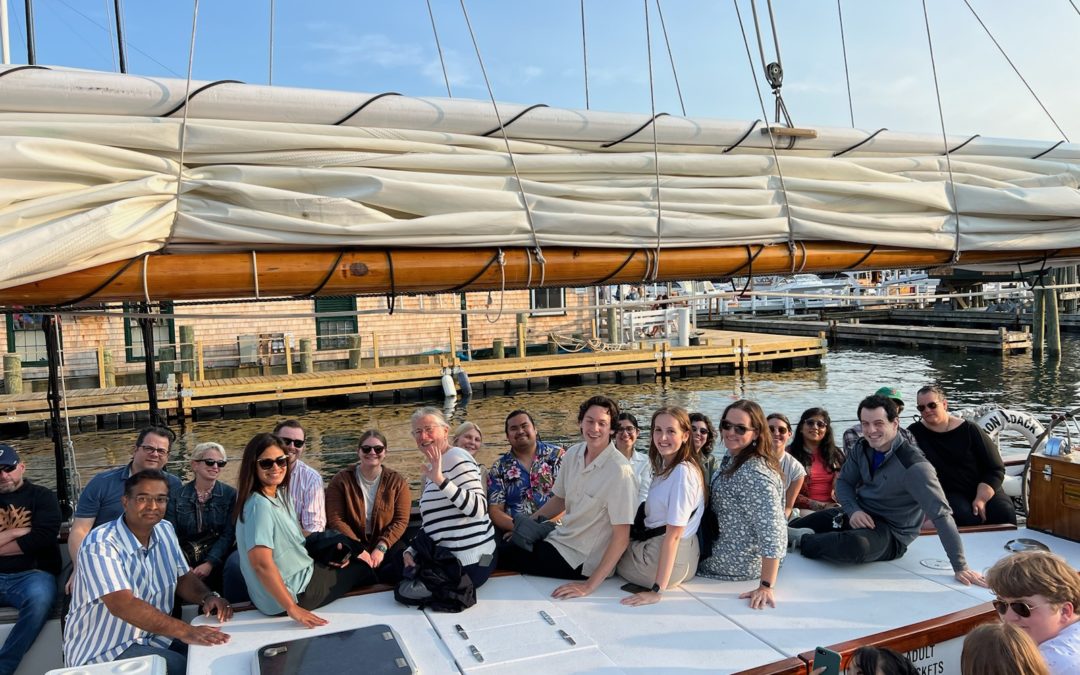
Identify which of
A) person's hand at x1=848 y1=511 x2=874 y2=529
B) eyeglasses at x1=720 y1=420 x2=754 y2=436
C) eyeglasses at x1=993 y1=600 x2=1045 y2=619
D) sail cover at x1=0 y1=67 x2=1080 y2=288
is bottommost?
person's hand at x1=848 y1=511 x2=874 y2=529

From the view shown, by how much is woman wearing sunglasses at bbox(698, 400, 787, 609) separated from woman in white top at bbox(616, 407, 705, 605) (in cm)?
13

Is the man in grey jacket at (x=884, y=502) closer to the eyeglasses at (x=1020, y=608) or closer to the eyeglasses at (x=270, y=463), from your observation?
the eyeglasses at (x=1020, y=608)

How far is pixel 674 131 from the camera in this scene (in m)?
4.55

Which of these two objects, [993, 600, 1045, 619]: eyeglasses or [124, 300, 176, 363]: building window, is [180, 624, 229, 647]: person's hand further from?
[124, 300, 176, 363]: building window

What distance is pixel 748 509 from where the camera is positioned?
3666 millimetres

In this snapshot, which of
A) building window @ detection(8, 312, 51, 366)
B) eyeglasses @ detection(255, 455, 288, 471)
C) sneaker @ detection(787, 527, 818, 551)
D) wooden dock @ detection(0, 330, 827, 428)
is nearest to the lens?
eyeglasses @ detection(255, 455, 288, 471)

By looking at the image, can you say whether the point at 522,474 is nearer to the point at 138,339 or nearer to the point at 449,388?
the point at 449,388

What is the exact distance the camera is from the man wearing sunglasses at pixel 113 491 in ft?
13.5

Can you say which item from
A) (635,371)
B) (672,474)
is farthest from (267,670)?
(635,371)

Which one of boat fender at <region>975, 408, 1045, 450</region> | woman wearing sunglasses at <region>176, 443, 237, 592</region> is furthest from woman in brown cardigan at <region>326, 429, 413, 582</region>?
boat fender at <region>975, 408, 1045, 450</region>

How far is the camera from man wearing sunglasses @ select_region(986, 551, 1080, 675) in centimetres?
217

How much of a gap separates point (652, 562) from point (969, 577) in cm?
155

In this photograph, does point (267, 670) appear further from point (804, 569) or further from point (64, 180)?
point (804, 569)

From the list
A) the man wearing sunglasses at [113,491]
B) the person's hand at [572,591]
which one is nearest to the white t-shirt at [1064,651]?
the person's hand at [572,591]
